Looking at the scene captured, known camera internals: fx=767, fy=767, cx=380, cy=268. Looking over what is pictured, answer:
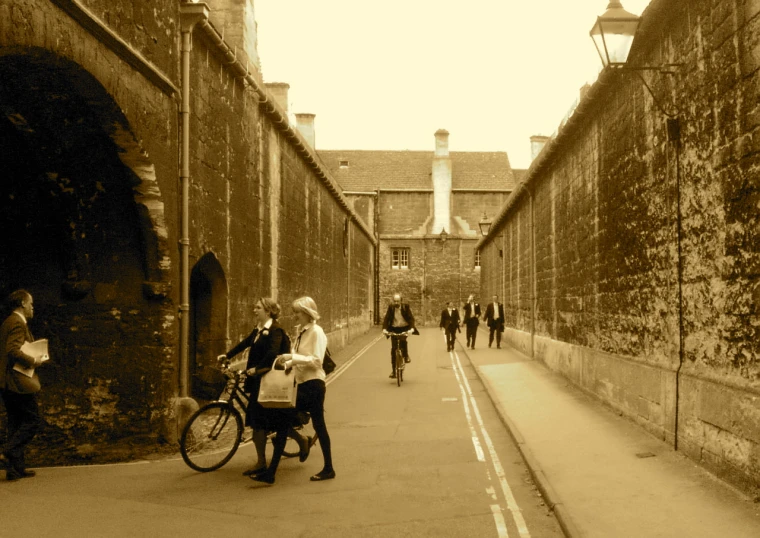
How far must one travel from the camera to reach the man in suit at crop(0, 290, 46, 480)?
6930mm

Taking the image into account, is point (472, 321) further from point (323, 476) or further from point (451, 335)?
point (323, 476)

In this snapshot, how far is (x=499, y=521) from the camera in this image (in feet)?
18.1

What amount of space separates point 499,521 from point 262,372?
2.64m

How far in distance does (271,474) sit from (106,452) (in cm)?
227

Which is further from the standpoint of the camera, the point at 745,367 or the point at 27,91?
the point at 27,91

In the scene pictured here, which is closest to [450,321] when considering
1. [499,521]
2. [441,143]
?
[499,521]

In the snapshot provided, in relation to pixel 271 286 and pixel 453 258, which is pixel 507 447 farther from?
pixel 453 258

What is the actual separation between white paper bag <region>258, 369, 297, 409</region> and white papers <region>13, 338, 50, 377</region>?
81.8 inches

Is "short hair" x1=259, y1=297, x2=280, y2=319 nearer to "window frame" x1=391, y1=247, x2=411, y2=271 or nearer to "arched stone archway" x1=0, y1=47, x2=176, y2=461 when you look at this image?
"arched stone archway" x1=0, y1=47, x2=176, y2=461

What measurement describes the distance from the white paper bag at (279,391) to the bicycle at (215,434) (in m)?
0.52

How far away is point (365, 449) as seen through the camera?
329 inches

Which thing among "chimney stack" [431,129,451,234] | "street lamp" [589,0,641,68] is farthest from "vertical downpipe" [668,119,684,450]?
"chimney stack" [431,129,451,234]

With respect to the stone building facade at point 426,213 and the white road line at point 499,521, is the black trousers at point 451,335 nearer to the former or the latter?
the white road line at point 499,521

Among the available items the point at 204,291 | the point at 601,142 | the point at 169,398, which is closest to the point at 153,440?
the point at 169,398
